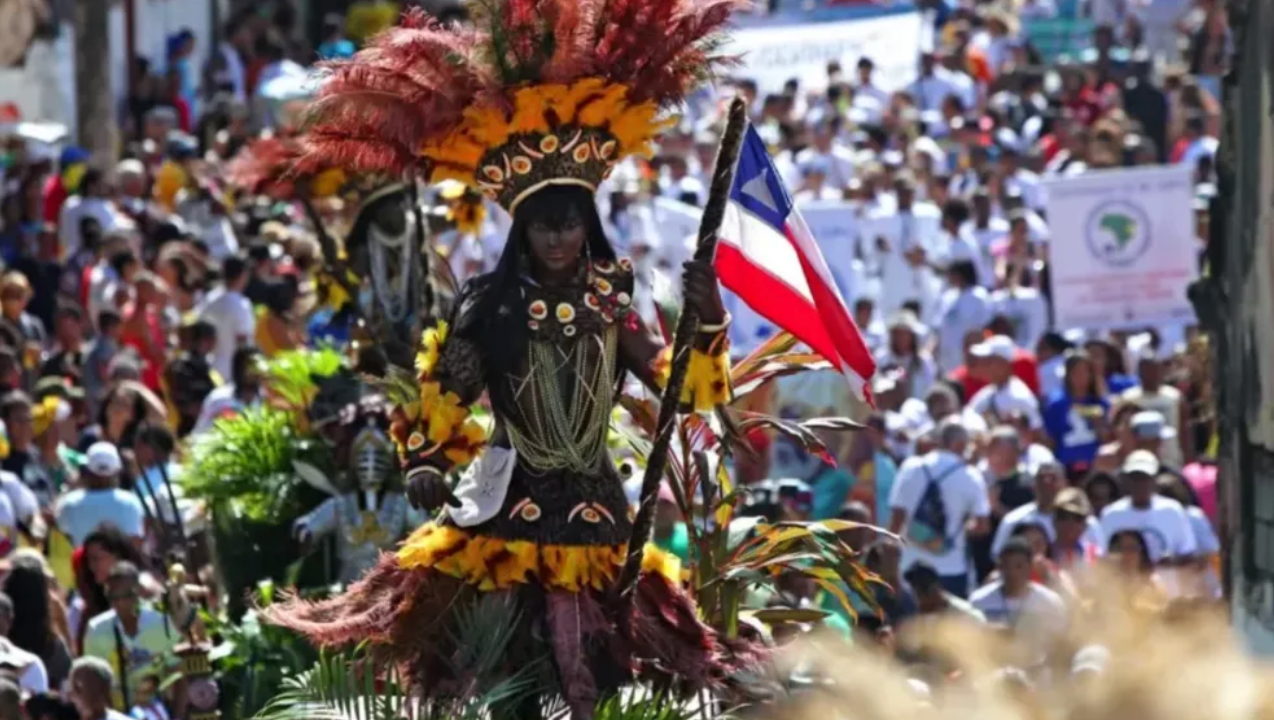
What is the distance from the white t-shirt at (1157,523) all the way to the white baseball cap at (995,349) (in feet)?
10.6

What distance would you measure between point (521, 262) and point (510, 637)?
39.0 inches

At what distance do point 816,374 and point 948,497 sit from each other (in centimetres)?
207

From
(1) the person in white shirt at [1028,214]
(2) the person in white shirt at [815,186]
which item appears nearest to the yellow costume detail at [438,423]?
(1) the person in white shirt at [1028,214]

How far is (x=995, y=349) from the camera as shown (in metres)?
17.0

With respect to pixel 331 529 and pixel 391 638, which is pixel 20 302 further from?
pixel 391 638

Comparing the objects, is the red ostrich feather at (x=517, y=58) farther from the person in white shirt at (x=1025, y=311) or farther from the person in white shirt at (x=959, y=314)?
the person in white shirt at (x=1025, y=311)

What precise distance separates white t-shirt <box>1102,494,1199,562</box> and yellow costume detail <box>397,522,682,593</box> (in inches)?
243

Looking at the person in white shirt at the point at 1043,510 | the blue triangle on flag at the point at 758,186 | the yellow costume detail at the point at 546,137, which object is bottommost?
the person in white shirt at the point at 1043,510

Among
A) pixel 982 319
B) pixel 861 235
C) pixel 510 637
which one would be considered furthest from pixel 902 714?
pixel 861 235

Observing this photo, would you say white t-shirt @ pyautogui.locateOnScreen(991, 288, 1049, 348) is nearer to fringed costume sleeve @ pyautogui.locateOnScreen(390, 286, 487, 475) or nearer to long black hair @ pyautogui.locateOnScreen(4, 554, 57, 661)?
long black hair @ pyautogui.locateOnScreen(4, 554, 57, 661)

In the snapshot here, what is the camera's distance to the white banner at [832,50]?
2800cm

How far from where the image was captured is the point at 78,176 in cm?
2211

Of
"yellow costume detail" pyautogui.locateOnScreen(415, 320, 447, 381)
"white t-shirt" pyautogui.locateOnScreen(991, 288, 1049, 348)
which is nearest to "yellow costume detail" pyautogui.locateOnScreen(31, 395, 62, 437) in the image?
"white t-shirt" pyautogui.locateOnScreen(991, 288, 1049, 348)

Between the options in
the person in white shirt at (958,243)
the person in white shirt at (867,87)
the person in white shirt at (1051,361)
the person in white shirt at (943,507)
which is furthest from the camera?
the person in white shirt at (867,87)
